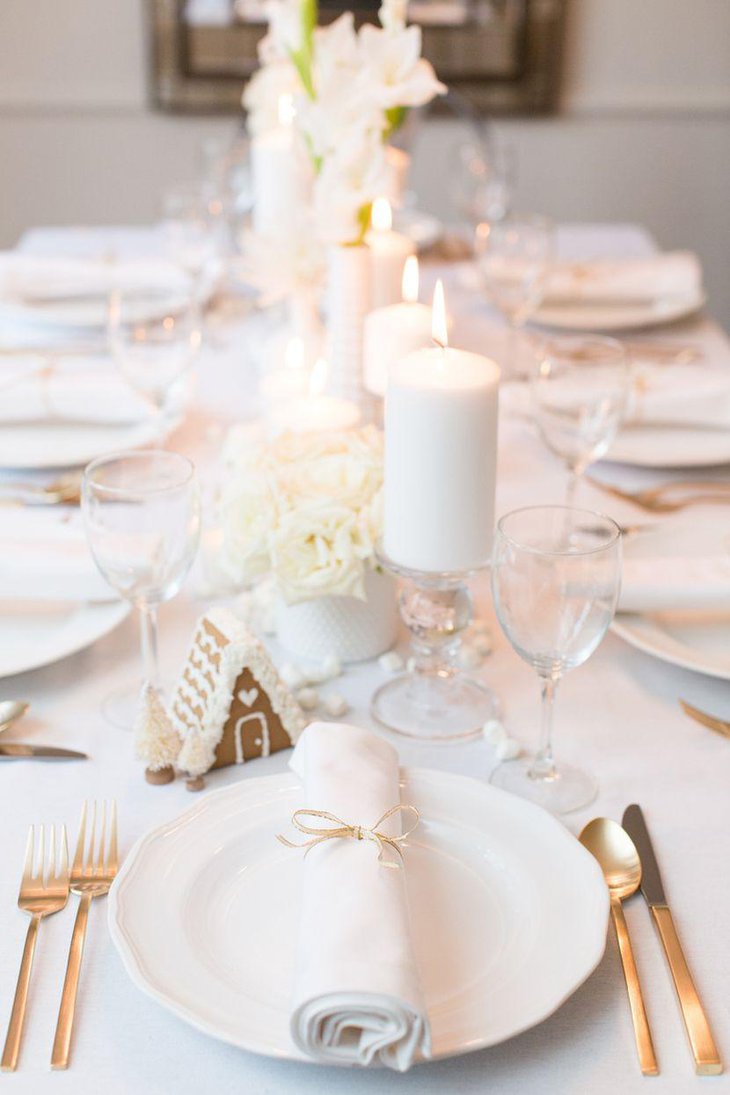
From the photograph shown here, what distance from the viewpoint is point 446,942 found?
0.74 m

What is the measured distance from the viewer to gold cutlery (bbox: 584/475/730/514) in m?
1.34

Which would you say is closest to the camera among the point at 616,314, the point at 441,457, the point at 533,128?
the point at 441,457

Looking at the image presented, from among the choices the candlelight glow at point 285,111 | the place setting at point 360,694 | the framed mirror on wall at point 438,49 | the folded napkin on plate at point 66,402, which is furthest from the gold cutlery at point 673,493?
the framed mirror on wall at point 438,49

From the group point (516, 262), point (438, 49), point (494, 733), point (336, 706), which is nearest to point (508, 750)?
point (494, 733)

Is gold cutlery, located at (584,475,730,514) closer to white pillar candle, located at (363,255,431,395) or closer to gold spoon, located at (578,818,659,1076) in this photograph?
white pillar candle, located at (363,255,431,395)

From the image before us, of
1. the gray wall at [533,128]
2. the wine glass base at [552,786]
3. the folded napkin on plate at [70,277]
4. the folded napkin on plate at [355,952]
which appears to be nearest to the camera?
the folded napkin on plate at [355,952]

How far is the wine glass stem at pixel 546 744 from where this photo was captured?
898 millimetres

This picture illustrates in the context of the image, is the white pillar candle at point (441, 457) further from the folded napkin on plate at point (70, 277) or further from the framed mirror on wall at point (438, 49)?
the framed mirror on wall at point (438, 49)

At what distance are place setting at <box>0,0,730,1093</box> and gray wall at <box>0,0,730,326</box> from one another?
1990 millimetres

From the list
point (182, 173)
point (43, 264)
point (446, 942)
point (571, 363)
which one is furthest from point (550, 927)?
point (182, 173)

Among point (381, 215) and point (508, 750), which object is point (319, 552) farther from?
point (381, 215)

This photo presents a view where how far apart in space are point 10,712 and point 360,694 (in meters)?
0.28

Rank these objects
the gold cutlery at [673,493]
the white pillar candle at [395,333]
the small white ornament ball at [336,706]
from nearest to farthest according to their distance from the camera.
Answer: the small white ornament ball at [336,706] < the white pillar candle at [395,333] < the gold cutlery at [673,493]

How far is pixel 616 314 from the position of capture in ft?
6.41
